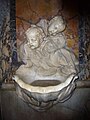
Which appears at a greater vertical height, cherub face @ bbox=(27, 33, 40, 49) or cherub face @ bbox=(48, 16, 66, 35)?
cherub face @ bbox=(48, 16, 66, 35)

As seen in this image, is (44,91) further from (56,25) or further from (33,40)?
(56,25)

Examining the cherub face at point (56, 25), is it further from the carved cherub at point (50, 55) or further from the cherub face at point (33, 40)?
the cherub face at point (33, 40)

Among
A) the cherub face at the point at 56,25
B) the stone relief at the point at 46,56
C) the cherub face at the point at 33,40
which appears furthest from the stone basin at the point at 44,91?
the cherub face at the point at 56,25

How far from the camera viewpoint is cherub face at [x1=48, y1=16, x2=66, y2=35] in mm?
2730

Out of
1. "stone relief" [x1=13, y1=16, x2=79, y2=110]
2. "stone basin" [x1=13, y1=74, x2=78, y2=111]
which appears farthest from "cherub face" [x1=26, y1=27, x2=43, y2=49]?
"stone basin" [x1=13, y1=74, x2=78, y2=111]

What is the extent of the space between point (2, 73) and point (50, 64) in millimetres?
403

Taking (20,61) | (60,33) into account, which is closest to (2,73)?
(20,61)

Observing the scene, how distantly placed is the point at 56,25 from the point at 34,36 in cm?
20

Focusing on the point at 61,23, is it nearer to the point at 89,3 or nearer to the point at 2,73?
the point at 89,3

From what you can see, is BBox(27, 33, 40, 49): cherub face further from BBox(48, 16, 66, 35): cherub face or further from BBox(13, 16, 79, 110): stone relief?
BBox(48, 16, 66, 35): cherub face

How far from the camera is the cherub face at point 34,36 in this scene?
268 centimetres

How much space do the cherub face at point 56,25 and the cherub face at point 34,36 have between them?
0.29 feet

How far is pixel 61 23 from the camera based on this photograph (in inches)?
108

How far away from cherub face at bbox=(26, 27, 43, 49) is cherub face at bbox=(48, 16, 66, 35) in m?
0.09
